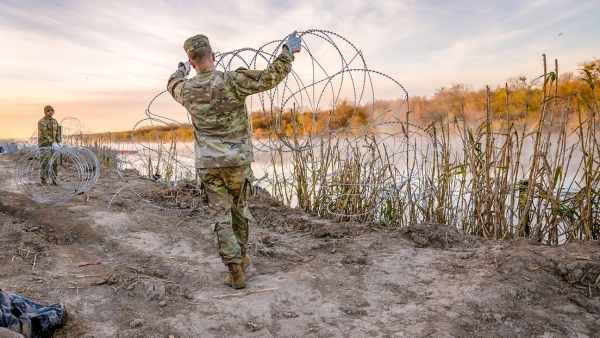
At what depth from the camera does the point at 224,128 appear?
315 cm

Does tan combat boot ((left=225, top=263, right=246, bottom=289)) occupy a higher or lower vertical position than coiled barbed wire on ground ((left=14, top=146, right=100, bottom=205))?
lower

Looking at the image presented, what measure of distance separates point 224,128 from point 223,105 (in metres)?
0.17

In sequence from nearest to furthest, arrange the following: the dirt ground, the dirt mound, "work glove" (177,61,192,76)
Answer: the dirt ground, "work glove" (177,61,192,76), the dirt mound

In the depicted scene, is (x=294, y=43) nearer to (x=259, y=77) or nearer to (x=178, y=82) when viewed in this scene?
(x=259, y=77)

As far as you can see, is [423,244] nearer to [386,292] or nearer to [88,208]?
[386,292]

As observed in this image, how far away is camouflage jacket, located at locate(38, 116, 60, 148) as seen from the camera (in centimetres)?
803

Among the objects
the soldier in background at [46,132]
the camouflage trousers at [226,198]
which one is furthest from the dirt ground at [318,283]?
the soldier in background at [46,132]

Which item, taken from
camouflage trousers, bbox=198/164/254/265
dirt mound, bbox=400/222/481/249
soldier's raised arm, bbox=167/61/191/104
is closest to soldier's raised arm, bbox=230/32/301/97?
soldier's raised arm, bbox=167/61/191/104

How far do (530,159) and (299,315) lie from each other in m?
2.74

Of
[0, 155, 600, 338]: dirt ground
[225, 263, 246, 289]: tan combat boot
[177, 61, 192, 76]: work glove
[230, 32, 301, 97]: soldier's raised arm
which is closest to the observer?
[0, 155, 600, 338]: dirt ground

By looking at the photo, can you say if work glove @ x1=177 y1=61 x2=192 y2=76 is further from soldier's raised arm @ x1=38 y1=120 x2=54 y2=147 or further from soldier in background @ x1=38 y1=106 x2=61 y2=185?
soldier's raised arm @ x1=38 y1=120 x2=54 y2=147

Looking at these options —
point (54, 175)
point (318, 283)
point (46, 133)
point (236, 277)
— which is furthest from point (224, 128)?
point (46, 133)

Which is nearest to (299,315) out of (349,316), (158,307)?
(349,316)

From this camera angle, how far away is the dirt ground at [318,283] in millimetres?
2662
